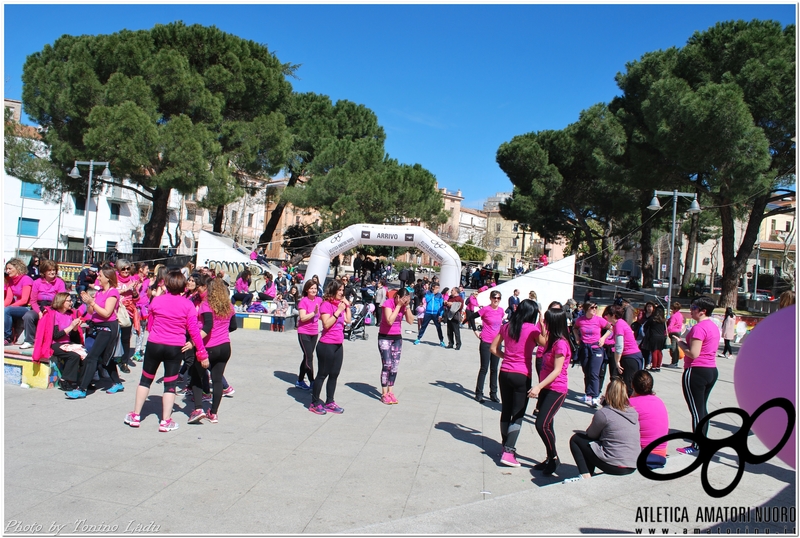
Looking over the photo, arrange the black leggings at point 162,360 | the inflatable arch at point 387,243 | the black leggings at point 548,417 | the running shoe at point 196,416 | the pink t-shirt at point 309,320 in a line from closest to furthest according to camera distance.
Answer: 1. the black leggings at point 548,417
2. the black leggings at point 162,360
3. the running shoe at point 196,416
4. the pink t-shirt at point 309,320
5. the inflatable arch at point 387,243

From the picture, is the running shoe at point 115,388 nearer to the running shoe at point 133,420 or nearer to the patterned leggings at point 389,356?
the running shoe at point 133,420

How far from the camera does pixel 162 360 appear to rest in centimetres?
578

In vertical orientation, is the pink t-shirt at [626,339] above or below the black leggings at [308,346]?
above

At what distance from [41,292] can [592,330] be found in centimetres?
801

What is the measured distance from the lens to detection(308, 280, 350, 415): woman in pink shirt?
680cm

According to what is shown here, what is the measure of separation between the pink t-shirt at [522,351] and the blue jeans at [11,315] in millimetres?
7197

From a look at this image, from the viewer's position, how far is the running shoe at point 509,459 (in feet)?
17.7

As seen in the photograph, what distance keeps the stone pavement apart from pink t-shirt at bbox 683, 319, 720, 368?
2.04ft

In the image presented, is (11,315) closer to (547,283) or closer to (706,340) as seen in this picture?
(706,340)

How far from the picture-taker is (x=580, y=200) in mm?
38469

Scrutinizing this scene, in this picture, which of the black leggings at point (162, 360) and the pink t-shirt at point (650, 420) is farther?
the black leggings at point (162, 360)

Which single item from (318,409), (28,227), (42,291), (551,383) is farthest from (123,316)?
(28,227)

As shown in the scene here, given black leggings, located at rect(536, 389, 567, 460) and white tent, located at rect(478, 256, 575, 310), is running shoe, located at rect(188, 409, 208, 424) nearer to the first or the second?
black leggings, located at rect(536, 389, 567, 460)

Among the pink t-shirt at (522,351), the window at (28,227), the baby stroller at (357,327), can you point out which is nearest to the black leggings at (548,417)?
the pink t-shirt at (522,351)
